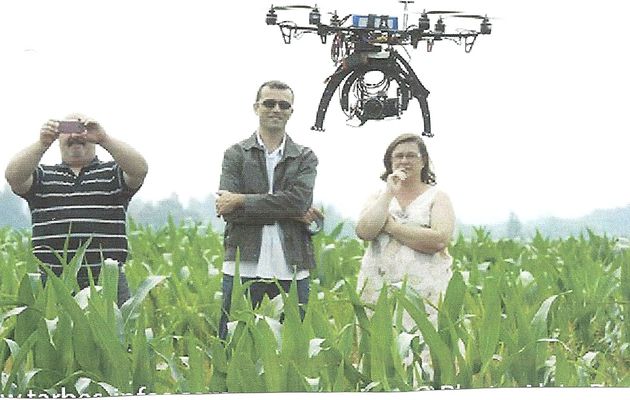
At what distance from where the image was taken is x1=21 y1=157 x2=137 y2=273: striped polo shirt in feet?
9.85

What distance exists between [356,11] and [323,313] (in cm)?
64

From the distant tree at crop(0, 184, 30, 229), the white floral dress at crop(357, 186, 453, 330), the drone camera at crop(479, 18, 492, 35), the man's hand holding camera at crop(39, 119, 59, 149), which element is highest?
the drone camera at crop(479, 18, 492, 35)

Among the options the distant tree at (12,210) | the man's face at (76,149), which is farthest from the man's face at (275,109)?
the distant tree at (12,210)

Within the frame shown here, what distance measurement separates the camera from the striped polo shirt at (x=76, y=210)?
9.85 ft

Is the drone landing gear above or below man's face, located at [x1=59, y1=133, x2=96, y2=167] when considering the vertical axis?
above

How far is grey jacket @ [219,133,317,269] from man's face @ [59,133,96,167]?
281 millimetres

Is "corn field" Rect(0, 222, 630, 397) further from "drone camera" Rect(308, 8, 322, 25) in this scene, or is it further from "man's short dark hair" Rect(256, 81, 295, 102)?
"drone camera" Rect(308, 8, 322, 25)

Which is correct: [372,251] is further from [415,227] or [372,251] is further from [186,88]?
[186,88]

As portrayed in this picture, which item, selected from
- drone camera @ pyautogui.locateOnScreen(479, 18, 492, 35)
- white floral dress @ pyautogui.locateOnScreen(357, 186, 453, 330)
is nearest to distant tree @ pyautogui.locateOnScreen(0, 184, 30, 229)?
white floral dress @ pyautogui.locateOnScreen(357, 186, 453, 330)

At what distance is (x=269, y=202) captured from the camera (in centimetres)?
301

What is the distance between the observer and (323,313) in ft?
9.85

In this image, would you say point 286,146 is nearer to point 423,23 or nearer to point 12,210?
point 423,23

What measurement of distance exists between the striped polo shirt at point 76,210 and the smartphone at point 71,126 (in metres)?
0.08

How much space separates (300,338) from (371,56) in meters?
0.61
